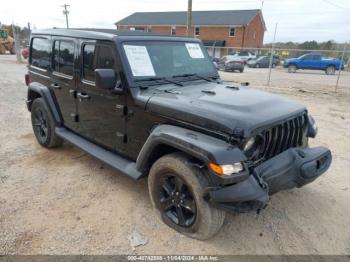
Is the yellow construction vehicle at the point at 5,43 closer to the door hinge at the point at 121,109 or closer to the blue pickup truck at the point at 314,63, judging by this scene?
the blue pickup truck at the point at 314,63

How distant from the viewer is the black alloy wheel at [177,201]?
286cm

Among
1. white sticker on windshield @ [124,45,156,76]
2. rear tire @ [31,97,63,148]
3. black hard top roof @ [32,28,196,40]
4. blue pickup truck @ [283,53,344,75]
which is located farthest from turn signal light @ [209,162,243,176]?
A: blue pickup truck @ [283,53,344,75]

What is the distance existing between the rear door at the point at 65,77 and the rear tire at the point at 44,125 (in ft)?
0.95

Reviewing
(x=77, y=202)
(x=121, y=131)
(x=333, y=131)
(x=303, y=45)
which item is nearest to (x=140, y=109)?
(x=121, y=131)

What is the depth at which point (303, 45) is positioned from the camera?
4731 cm

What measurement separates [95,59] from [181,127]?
162 centimetres

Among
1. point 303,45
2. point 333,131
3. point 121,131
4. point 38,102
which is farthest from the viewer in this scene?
point 303,45

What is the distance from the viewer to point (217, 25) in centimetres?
4325

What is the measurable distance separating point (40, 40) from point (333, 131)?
6.13m

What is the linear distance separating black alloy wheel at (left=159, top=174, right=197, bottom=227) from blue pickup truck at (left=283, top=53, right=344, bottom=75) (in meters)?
24.2

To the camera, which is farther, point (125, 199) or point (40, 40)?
point (40, 40)

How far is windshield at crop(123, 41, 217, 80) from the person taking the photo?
11.2ft

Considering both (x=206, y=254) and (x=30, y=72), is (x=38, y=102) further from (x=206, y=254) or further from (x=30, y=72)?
(x=206, y=254)

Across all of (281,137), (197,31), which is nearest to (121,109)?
(281,137)
